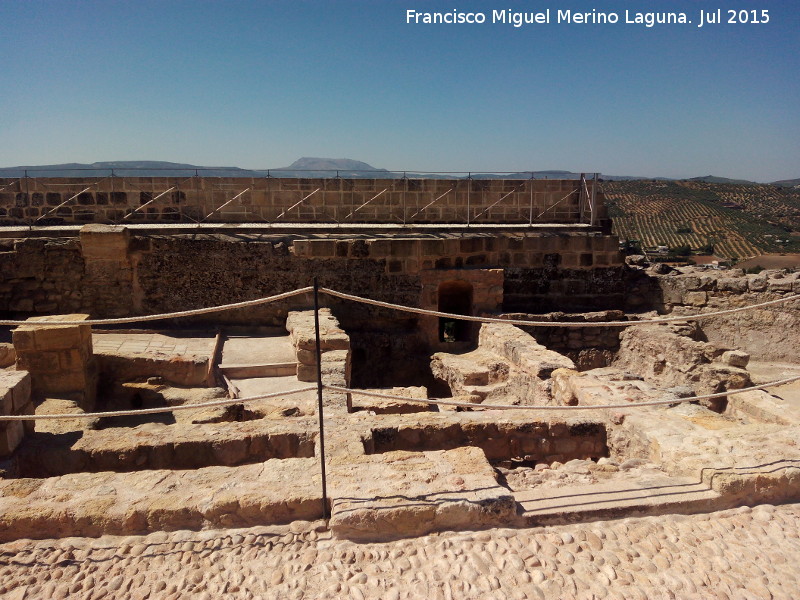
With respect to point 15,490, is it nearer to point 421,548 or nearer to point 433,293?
point 421,548

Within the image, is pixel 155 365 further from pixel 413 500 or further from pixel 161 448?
pixel 413 500

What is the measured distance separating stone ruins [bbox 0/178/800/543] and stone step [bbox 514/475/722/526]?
0.05 ft

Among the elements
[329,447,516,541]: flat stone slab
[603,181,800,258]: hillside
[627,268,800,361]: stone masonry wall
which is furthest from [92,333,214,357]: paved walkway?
[603,181,800,258]: hillside

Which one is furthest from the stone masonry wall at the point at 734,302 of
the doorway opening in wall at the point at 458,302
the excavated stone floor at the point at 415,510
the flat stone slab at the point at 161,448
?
the flat stone slab at the point at 161,448

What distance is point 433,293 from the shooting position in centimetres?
991

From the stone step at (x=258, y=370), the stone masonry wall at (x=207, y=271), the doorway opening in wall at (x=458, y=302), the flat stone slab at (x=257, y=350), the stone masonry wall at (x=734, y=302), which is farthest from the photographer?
the doorway opening in wall at (x=458, y=302)

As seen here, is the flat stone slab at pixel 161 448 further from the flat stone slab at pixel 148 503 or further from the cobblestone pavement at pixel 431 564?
the cobblestone pavement at pixel 431 564

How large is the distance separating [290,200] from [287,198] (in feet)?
0.22

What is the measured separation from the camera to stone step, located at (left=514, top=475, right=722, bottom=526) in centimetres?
331

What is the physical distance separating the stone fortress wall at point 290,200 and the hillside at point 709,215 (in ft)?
110

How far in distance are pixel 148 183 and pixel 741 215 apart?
2316 inches

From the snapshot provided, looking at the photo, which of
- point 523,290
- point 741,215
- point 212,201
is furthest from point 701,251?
point 212,201

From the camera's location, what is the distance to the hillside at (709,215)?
46031 millimetres

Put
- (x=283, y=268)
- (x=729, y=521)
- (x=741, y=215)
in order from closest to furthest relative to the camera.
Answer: (x=729, y=521) → (x=283, y=268) → (x=741, y=215)
